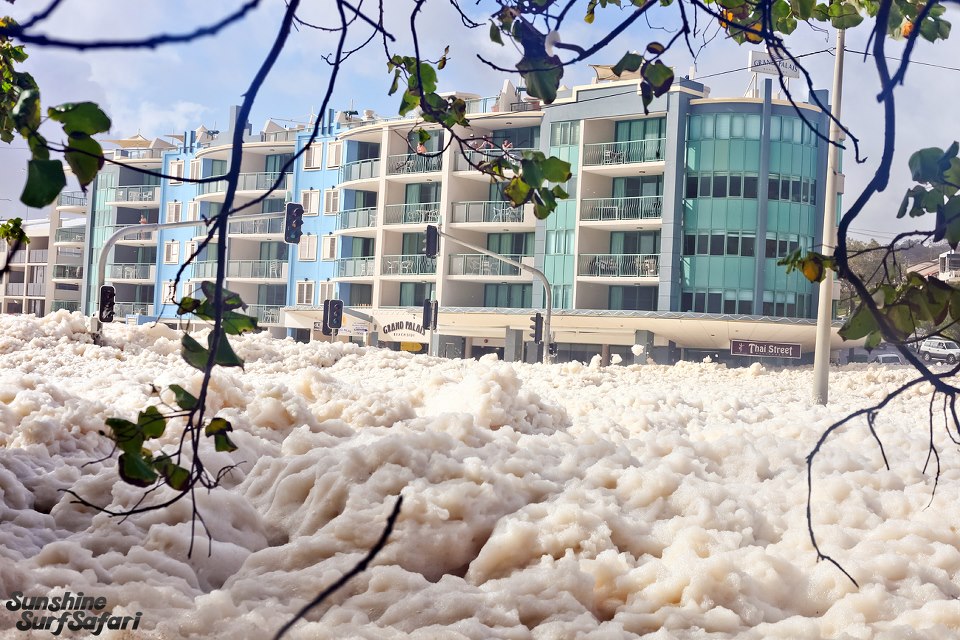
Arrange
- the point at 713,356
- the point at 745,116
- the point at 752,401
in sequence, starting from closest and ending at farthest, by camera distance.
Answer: the point at 752,401
the point at 745,116
the point at 713,356

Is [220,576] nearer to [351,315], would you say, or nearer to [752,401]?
[752,401]

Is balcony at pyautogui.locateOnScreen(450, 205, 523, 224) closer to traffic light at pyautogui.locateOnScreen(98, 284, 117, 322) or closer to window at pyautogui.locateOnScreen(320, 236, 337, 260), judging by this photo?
window at pyautogui.locateOnScreen(320, 236, 337, 260)

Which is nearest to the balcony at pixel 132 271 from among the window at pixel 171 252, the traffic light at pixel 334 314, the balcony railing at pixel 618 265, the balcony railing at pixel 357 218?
the window at pixel 171 252

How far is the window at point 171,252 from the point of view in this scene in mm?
62375

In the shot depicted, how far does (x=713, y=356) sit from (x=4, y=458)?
38594 mm

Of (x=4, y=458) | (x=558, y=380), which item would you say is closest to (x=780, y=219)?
(x=558, y=380)

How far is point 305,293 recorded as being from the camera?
54.7 m

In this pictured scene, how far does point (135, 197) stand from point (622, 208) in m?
38.4

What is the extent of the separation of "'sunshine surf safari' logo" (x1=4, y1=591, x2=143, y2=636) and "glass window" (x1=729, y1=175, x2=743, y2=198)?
3861cm

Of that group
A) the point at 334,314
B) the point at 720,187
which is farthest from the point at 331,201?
the point at 720,187

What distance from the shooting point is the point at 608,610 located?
13.7 ft

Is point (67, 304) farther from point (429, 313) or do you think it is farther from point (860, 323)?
point (860, 323)

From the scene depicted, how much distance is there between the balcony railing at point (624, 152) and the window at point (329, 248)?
16.2m

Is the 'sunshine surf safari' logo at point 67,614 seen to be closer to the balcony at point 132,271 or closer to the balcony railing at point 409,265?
the balcony railing at point 409,265
